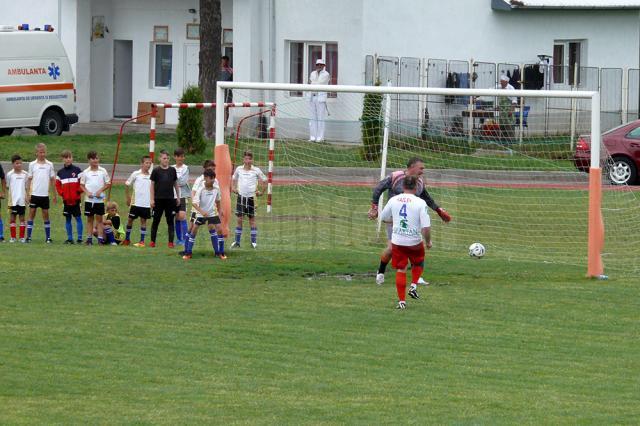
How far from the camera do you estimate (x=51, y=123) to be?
34.9 m

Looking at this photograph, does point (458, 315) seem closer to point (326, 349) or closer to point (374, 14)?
point (326, 349)

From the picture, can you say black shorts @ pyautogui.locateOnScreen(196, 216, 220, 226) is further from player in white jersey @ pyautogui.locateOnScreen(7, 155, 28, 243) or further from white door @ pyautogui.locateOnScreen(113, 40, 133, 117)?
white door @ pyautogui.locateOnScreen(113, 40, 133, 117)

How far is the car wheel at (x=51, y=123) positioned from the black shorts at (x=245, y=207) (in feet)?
50.9

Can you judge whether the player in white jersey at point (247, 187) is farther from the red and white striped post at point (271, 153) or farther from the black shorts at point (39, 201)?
the black shorts at point (39, 201)

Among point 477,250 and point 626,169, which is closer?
point 477,250

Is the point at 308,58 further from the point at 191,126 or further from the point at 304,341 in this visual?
the point at 304,341

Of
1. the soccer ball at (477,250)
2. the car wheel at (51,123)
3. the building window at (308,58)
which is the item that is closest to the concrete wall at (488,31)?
the building window at (308,58)

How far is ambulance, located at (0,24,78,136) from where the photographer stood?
32906 mm

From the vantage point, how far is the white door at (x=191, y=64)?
133 feet

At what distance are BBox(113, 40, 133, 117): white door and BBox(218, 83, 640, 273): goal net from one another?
1646 centimetres

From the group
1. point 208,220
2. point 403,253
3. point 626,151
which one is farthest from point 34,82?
point 403,253

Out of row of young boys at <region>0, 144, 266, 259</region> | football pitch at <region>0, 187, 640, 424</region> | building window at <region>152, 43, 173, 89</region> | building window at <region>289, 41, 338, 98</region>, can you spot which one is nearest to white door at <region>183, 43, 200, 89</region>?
building window at <region>152, 43, 173, 89</region>

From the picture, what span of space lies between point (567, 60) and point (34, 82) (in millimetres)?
17002

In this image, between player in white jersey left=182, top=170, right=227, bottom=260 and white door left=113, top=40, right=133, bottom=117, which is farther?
white door left=113, top=40, right=133, bottom=117
